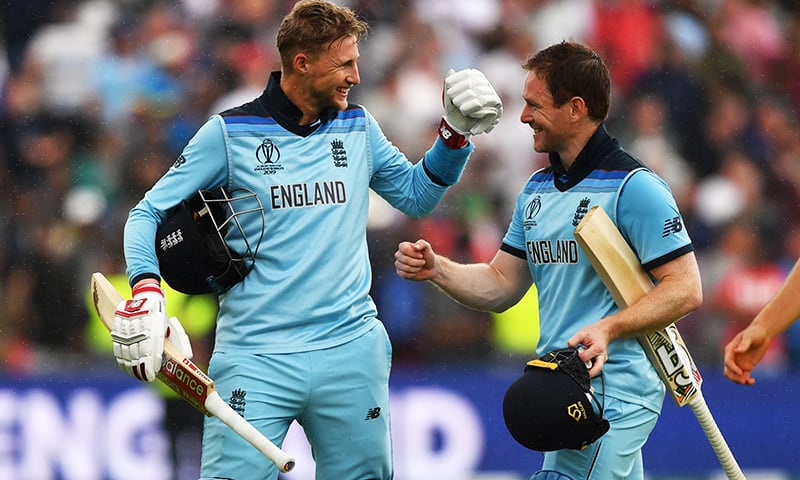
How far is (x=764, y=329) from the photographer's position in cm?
390

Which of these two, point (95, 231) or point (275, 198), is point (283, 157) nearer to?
point (275, 198)

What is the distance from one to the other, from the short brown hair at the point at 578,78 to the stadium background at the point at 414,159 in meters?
3.88

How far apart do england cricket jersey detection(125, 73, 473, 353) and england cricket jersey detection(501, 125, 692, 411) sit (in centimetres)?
65

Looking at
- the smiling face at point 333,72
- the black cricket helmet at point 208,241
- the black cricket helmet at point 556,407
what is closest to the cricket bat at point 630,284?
the black cricket helmet at point 556,407

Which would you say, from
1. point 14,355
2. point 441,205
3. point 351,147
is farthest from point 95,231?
point 351,147

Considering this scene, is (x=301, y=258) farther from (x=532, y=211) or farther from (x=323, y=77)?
(x=532, y=211)

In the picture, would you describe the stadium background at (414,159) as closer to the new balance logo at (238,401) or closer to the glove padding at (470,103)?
the new balance logo at (238,401)

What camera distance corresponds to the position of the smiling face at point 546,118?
468 cm

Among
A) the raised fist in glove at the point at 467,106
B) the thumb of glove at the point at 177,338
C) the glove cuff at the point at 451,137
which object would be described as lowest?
the thumb of glove at the point at 177,338

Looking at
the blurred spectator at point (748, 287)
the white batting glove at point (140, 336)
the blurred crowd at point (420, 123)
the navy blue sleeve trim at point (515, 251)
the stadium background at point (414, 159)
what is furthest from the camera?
the blurred spectator at point (748, 287)

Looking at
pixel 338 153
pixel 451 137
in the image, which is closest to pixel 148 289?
pixel 338 153

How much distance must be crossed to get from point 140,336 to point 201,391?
296 mm

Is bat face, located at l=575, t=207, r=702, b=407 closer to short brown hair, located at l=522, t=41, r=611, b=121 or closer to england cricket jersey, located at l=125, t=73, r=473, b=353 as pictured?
short brown hair, located at l=522, t=41, r=611, b=121

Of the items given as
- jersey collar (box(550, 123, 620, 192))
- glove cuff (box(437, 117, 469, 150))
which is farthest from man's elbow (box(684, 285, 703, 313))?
glove cuff (box(437, 117, 469, 150))
